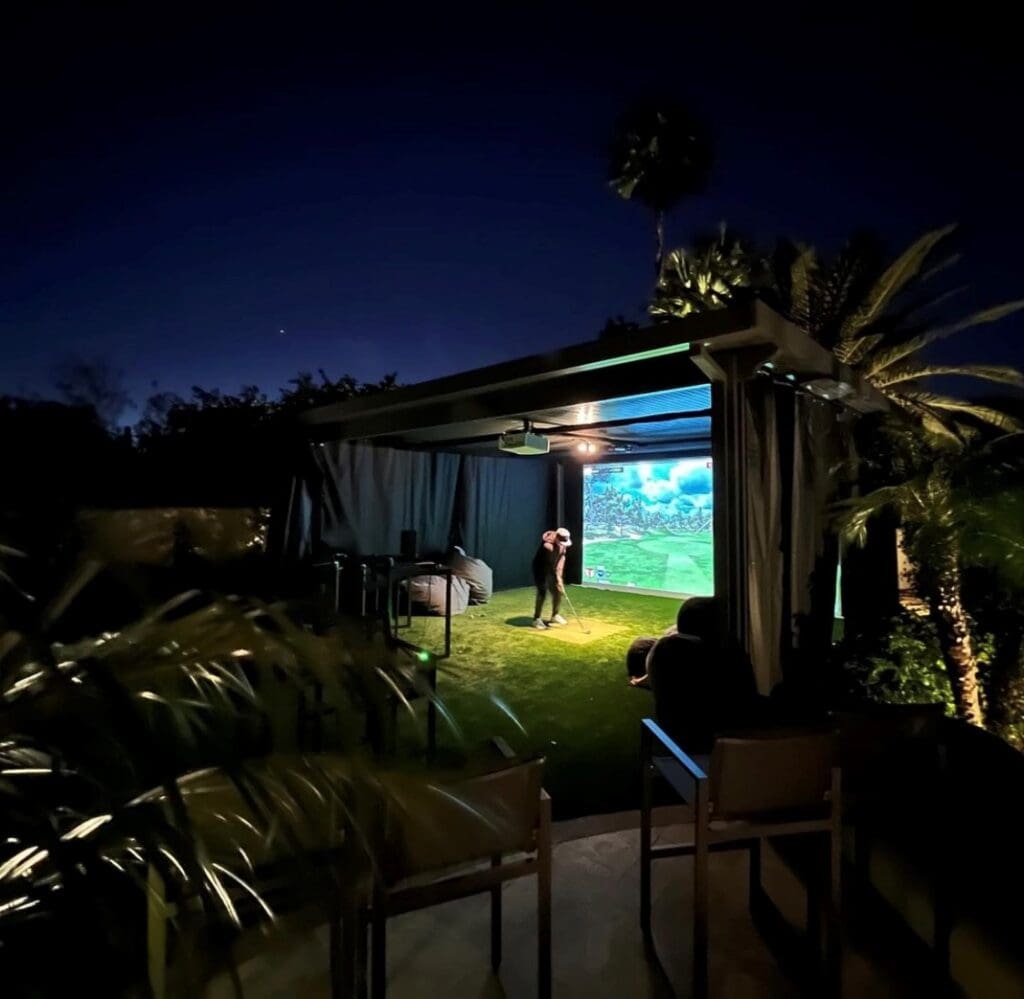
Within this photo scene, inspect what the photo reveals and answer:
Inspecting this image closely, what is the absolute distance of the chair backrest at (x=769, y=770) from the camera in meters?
2.03

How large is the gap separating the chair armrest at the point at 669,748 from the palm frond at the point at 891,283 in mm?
8053

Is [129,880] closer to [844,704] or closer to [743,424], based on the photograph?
[844,704]

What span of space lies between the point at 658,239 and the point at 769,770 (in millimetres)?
21165

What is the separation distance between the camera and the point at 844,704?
8.54 ft

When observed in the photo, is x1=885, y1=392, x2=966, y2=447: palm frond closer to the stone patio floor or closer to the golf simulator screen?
Result: the golf simulator screen

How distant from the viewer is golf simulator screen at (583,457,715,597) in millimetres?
12180

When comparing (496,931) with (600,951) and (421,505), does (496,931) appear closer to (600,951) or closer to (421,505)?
(600,951)

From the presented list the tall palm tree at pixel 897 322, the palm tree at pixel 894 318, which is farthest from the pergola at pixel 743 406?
the palm tree at pixel 894 318

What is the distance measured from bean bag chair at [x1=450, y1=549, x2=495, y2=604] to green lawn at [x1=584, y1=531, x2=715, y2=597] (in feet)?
10.8

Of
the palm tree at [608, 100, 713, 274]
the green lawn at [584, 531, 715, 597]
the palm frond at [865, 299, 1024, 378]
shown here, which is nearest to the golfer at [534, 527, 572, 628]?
the green lawn at [584, 531, 715, 597]

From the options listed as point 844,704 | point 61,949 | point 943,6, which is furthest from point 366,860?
point 943,6

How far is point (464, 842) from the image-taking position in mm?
1717

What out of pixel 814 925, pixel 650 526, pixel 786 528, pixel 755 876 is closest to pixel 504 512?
pixel 650 526

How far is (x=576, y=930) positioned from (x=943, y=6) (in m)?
5.33
